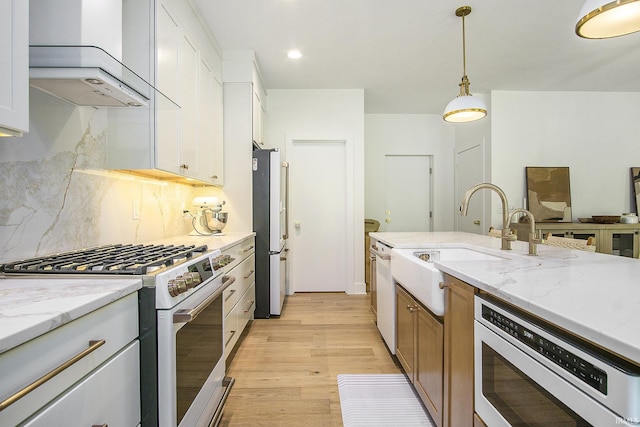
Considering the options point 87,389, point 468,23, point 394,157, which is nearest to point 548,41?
point 468,23

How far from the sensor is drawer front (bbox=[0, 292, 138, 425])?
585 millimetres

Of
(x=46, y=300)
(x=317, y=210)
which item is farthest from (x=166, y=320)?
(x=317, y=210)

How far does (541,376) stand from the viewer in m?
0.75

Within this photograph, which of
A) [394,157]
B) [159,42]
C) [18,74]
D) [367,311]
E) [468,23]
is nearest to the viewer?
[18,74]

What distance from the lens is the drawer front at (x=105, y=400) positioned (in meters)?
0.70

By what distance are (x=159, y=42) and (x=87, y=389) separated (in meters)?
1.80

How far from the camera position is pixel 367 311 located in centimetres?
338

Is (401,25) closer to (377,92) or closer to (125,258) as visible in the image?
(377,92)

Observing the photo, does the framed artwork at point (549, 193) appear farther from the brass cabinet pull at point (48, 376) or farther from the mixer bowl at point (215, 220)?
the brass cabinet pull at point (48, 376)

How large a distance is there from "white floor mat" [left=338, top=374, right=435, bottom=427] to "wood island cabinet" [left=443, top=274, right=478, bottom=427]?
0.40 metres

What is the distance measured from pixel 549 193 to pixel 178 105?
4.56m

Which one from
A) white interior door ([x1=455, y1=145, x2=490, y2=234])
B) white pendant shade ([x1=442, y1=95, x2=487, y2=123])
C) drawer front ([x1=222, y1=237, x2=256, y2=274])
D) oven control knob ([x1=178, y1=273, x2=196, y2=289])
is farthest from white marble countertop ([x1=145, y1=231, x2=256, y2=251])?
white interior door ([x1=455, y1=145, x2=490, y2=234])

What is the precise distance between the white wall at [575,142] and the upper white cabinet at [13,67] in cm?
459

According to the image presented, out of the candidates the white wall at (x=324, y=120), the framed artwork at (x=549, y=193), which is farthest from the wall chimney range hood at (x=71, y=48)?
the framed artwork at (x=549, y=193)
